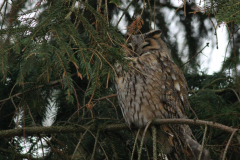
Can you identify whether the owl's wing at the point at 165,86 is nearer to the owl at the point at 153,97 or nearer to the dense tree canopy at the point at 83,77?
the owl at the point at 153,97

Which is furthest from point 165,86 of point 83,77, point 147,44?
point 83,77

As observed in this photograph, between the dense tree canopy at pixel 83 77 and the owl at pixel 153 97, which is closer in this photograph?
A: the dense tree canopy at pixel 83 77

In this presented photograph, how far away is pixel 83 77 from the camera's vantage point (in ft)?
7.07

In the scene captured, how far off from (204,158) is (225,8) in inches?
34.0

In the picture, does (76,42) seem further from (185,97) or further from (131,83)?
(185,97)

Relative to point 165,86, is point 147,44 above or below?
above

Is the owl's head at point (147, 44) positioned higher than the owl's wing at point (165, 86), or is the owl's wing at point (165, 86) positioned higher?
the owl's head at point (147, 44)

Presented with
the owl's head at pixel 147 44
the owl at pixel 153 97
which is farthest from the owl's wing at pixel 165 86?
the owl's head at pixel 147 44

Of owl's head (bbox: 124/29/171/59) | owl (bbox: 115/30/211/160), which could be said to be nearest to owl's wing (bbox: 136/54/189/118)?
owl (bbox: 115/30/211/160)

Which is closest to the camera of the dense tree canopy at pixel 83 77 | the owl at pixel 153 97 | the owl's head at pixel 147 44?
the dense tree canopy at pixel 83 77

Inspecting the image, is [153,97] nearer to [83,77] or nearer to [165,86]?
[165,86]

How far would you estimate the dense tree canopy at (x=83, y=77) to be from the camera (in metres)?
1.16

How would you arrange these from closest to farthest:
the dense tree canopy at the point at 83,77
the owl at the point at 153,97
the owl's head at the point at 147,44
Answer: the dense tree canopy at the point at 83,77
the owl at the point at 153,97
the owl's head at the point at 147,44

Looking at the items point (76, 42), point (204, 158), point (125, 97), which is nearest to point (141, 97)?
point (125, 97)
